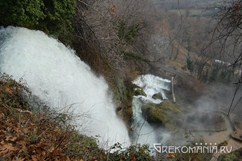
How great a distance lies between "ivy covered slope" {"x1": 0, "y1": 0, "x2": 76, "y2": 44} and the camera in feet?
37.2

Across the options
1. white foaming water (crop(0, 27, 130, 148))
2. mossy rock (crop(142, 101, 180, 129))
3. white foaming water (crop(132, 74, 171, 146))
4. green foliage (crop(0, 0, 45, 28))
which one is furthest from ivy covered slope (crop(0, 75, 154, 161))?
mossy rock (crop(142, 101, 180, 129))

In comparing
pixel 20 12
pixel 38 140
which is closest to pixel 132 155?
pixel 38 140

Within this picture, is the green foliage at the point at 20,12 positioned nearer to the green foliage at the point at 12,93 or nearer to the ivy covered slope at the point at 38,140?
the green foliage at the point at 12,93

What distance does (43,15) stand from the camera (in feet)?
39.9

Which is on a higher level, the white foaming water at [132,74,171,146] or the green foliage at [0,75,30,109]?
the white foaming water at [132,74,171,146]

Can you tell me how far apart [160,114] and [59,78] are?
1067 centimetres

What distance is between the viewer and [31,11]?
11508 millimetres

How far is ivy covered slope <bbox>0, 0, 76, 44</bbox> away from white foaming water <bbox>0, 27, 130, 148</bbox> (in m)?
0.34

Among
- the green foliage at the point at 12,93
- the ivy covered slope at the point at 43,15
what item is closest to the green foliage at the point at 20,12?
the ivy covered slope at the point at 43,15

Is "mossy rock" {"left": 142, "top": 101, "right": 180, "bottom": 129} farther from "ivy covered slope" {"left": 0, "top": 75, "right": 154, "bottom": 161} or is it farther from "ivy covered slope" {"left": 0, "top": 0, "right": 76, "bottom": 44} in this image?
"ivy covered slope" {"left": 0, "top": 75, "right": 154, "bottom": 161}

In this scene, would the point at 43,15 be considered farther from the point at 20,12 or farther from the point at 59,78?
the point at 59,78

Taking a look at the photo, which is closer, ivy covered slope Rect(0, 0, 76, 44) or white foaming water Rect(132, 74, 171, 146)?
ivy covered slope Rect(0, 0, 76, 44)

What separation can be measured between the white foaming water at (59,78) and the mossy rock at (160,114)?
233 inches

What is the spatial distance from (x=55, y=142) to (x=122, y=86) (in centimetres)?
1008
